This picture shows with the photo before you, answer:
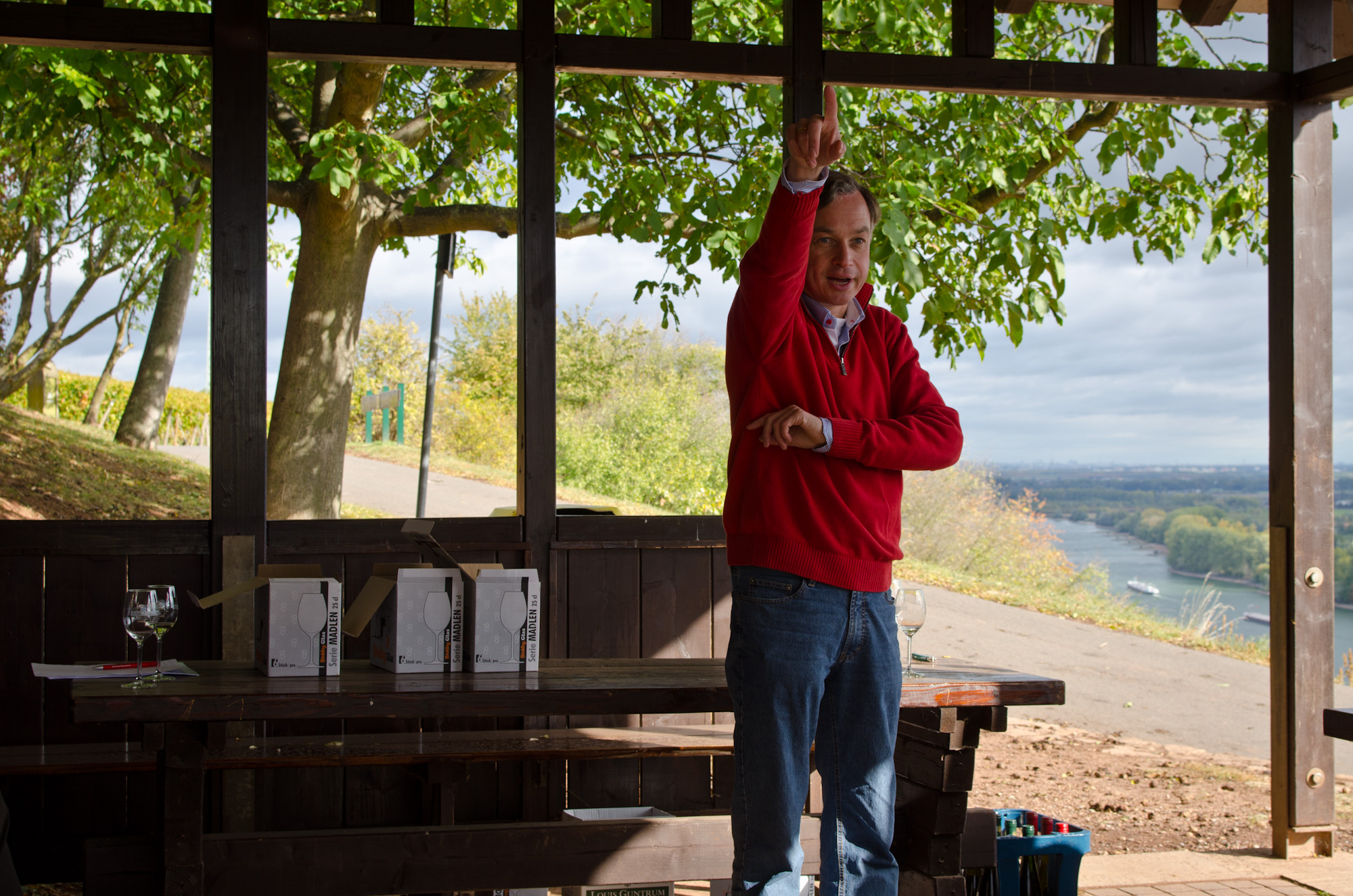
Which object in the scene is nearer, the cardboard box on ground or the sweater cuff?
the sweater cuff

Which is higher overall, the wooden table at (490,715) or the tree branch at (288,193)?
the tree branch at (288,193)

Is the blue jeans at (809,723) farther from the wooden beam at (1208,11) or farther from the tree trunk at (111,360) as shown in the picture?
the tree trunk at (111,360)

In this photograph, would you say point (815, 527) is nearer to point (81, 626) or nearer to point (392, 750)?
point (392, 750)

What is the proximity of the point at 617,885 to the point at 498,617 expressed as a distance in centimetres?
64

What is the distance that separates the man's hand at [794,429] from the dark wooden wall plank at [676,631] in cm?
175

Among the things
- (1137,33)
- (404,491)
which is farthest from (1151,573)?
(1137,33)

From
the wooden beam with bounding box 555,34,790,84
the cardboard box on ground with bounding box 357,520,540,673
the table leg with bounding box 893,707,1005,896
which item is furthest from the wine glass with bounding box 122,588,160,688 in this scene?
the wooden beam with bounding box 555,34,790,84

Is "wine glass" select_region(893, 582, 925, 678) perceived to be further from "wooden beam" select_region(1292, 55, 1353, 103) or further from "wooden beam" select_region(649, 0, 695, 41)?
"wooden beam" select_region(1292, 55, 1353, 103)

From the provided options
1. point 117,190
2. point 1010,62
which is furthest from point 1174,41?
point 117,190

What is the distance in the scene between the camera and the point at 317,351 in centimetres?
616

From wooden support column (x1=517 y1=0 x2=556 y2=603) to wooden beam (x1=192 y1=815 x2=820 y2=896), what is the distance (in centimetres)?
121

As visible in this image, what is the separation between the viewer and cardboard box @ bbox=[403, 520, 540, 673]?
Answer: 2.33 m

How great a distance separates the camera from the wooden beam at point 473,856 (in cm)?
220

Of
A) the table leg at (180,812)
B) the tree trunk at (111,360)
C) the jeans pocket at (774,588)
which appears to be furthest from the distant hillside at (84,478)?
the jeans pocket at (774,588)
